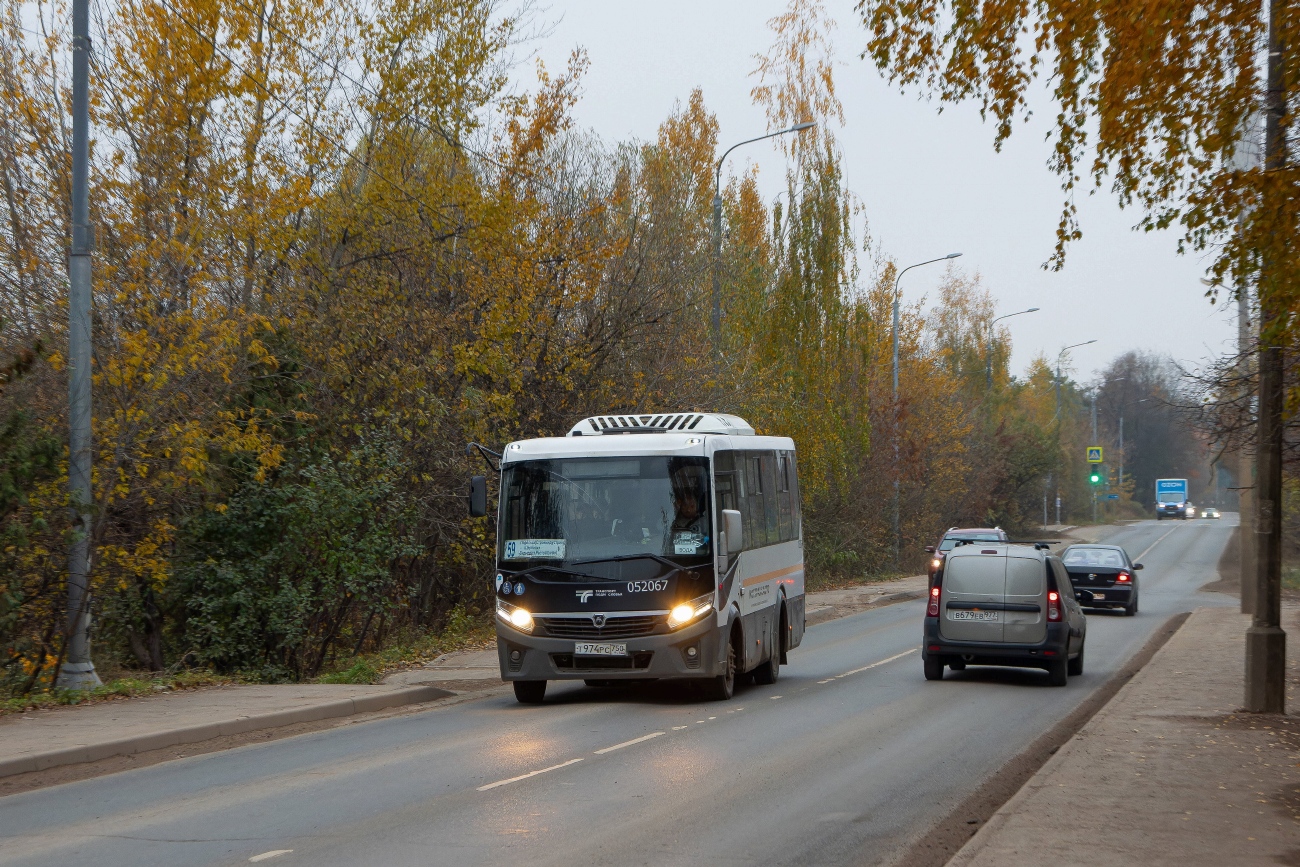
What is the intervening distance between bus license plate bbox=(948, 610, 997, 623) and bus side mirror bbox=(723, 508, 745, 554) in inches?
158

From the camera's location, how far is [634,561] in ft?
49.8

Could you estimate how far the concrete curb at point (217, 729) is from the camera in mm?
10930

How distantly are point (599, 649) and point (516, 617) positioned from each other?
3.41ft

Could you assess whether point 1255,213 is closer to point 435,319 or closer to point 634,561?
point 634,561

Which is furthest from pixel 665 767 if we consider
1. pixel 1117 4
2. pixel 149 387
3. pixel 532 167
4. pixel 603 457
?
pixel 532 167

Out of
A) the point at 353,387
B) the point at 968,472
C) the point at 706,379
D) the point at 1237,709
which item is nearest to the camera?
the point at 1237,709

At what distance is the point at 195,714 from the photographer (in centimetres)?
1367

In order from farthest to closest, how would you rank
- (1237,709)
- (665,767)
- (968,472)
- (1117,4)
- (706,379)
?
(968,472) < (706,379) < (1237,709) < (665,767) < (1117,4)

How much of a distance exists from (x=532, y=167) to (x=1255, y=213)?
18.5m

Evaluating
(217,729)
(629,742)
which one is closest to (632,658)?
(629,742)

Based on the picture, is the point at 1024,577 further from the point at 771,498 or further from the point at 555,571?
the point at 555,571

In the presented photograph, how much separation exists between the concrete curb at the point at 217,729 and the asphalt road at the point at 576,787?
1.95 ft

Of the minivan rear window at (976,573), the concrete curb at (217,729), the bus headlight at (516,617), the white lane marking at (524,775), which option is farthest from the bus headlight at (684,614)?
the minivan rear window at (976,573)

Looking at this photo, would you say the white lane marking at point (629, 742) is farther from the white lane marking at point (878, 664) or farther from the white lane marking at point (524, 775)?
the white lane marking at point (878, 664)
